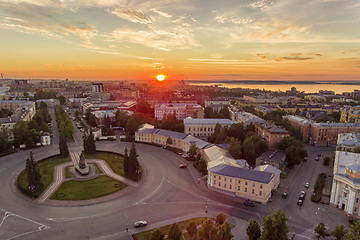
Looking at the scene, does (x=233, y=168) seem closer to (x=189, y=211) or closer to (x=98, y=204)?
(x=189, y=211)

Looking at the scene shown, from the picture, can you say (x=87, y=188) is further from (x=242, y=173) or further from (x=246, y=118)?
(x=246, y=118)

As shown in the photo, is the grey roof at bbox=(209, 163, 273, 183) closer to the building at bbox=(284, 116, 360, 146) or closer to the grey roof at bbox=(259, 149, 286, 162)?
the grey roof at bbox=(259, 149, 286, 162)

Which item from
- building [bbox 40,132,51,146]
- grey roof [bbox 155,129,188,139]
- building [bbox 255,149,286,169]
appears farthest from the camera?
building [bbox 40,132,51,146]

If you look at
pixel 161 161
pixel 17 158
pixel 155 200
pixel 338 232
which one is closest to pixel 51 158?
pixel 17 158

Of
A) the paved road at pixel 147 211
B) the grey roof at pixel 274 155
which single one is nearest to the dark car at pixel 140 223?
the paved road at pixel 147 211

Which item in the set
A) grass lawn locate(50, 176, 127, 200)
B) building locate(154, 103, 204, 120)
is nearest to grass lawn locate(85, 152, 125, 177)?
grass lawn locate(50, 176, 127, 200)
